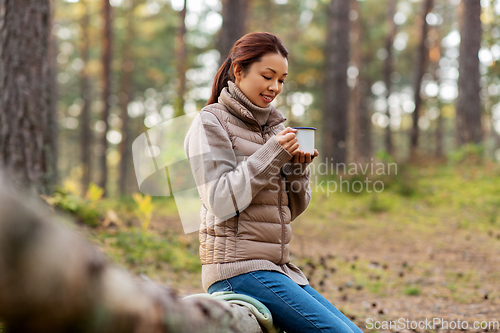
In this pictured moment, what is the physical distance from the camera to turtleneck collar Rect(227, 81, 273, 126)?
2.12 metres

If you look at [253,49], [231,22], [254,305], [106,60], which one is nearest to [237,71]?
[253,49]

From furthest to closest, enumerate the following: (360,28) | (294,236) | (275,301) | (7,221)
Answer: (360,28) → (294,236) → (275,301) → (7,221)

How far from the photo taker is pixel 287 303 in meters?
1.84

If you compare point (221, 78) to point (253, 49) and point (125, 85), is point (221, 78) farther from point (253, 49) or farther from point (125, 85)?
point (125, 85)

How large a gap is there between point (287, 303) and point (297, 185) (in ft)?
2.20

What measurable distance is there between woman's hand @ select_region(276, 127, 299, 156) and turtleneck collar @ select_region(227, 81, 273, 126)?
281 millimetres

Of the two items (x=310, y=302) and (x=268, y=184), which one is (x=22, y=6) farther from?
(x=310, y=302)

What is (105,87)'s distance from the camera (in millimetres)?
14305

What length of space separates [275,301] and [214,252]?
375mm

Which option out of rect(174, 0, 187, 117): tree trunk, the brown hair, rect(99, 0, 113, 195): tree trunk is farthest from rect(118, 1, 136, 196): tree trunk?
the brown hair

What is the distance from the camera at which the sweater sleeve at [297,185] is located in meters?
2.20

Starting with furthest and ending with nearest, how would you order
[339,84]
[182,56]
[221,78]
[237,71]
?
[182,56], [339,84], [221,78], [237,71]

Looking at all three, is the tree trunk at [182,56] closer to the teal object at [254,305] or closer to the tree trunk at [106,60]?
the tree trunk at [106,60]

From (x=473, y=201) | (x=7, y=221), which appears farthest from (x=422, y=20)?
(x=7, y=221)
